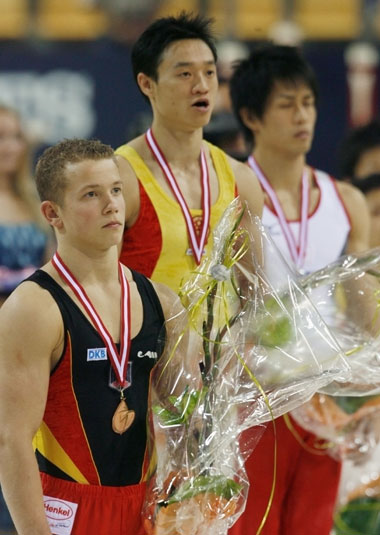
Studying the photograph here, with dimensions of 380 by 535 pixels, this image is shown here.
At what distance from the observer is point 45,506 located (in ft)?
11.3

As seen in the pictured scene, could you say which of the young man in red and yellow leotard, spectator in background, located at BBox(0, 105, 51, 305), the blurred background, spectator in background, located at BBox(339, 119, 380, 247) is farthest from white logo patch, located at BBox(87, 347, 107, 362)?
the blurred background

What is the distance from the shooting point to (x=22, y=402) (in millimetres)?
3219

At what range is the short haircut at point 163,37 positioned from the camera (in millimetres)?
4184

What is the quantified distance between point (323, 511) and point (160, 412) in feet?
4.56

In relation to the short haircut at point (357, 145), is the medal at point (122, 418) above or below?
below

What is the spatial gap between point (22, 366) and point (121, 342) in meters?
0.30

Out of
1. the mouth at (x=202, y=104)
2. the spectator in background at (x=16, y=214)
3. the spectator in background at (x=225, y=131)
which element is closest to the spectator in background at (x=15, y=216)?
the spectator in background at (x=16, y=214)

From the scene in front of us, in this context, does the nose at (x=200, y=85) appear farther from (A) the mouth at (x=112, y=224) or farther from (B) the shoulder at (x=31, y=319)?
(B) the shoulder at (x=31, y=319)

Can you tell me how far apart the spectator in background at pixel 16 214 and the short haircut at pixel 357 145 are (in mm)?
1573

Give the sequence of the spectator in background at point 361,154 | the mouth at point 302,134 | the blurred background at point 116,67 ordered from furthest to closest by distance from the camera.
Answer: the blurred background at point 116,67
the spectator in background at point 361,154
the mouth at point 302,134

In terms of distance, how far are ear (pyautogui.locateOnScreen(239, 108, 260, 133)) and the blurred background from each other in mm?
3154

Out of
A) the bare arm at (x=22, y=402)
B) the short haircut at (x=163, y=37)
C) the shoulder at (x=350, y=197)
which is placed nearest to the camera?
the bare arm at (x=22, y=402)

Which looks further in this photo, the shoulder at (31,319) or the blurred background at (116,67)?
the blurred background at (116,67)

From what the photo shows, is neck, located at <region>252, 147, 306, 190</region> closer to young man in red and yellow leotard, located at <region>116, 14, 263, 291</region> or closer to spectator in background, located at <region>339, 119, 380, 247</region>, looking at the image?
young man in red and yellow leotard, located at <region>116, 14, 263, 291</region>
